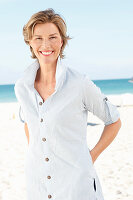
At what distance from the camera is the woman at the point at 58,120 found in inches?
68.1

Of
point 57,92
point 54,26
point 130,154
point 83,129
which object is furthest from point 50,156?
point 130,154

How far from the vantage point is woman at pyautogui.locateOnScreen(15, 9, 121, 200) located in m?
1.73

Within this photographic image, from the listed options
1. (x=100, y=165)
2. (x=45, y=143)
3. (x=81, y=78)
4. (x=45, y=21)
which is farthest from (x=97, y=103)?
(x=100, y=165)

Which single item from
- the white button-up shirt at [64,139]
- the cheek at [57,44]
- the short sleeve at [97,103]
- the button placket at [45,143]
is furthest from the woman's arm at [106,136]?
the cheek at [57,44]

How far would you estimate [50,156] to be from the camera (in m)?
1.75

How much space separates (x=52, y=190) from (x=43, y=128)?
0.35 metres

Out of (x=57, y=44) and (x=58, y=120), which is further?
(x=57, y=44)

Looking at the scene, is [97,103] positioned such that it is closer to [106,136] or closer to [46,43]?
[106,136]

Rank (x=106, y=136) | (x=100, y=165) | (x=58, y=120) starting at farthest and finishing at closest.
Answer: (x=100, y=165) → (x=106, y=136) → (x=58, y=120)

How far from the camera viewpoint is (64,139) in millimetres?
1740

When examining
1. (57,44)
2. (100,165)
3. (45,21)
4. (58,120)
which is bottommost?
(100,165)

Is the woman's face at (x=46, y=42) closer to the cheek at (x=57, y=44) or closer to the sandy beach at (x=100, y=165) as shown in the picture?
the cheek at (x=57, y=44)

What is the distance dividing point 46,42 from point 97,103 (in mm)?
443

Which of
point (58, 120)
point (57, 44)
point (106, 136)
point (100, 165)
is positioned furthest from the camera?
point (100, 165)
